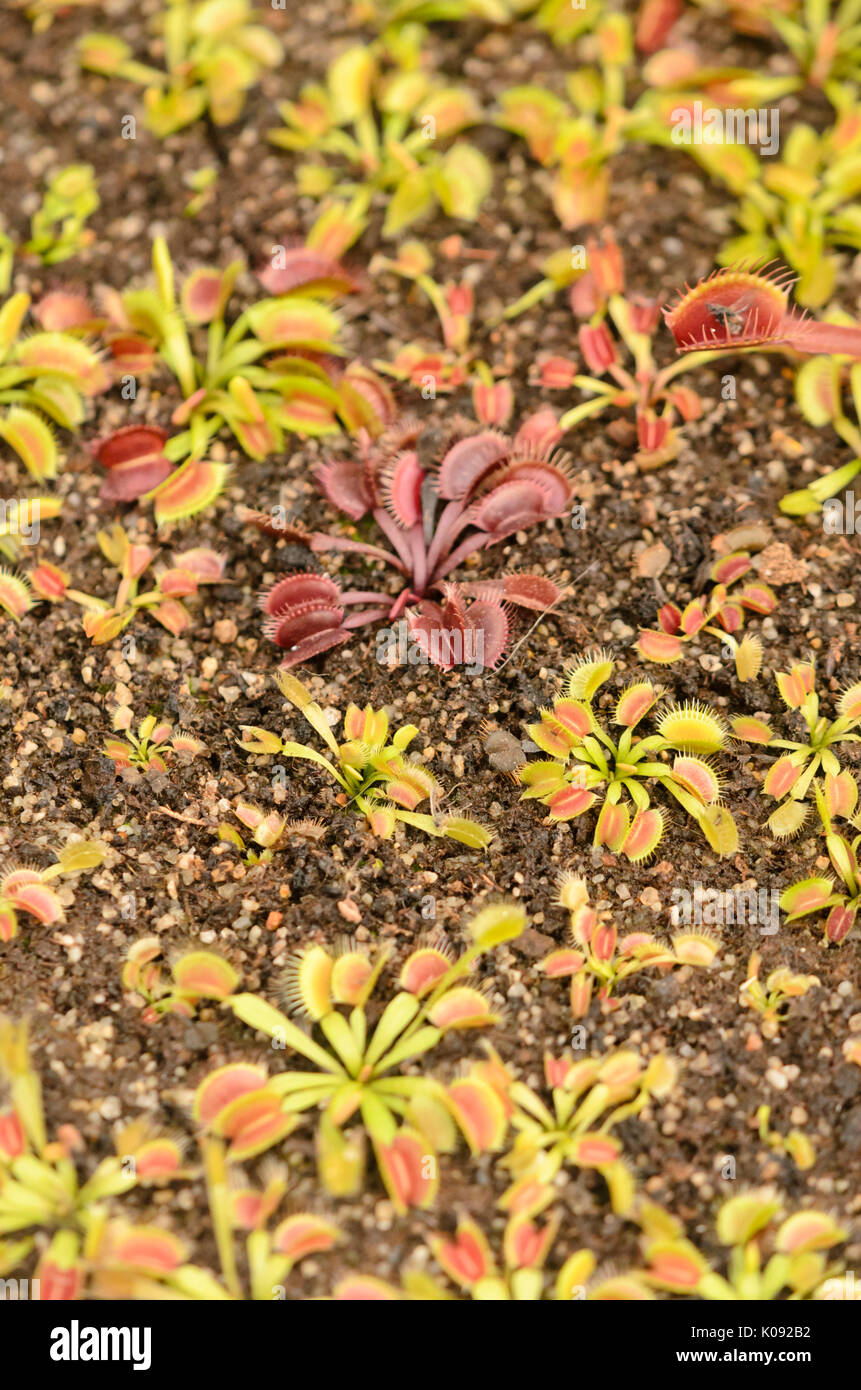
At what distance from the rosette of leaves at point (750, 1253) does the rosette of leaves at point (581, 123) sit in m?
3.23

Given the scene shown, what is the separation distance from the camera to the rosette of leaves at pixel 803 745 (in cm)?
320

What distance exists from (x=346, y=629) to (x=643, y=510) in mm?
984

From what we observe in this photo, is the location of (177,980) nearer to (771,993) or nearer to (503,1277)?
(503,1277)

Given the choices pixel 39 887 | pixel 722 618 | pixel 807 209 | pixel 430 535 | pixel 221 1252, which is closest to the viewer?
pixel 221 1252

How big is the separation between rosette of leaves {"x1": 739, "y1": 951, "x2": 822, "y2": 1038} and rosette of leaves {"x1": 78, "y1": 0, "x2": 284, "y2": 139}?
3.59 meters

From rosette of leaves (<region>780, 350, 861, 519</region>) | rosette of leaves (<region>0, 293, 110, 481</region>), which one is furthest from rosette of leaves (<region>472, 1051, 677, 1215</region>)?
rosette of leaves (<region>0, 293, 110, 481</region>)

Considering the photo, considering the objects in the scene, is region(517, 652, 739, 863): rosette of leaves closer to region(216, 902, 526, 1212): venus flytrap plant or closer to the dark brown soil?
the dark brown soil

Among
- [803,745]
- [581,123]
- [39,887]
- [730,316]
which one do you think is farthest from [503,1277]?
[581,123]

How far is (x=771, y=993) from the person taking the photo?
2945 mm

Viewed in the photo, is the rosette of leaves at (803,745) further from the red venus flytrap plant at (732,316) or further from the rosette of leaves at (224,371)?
the rosette of leaves at (224,371)

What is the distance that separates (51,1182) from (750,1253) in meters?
1.51
